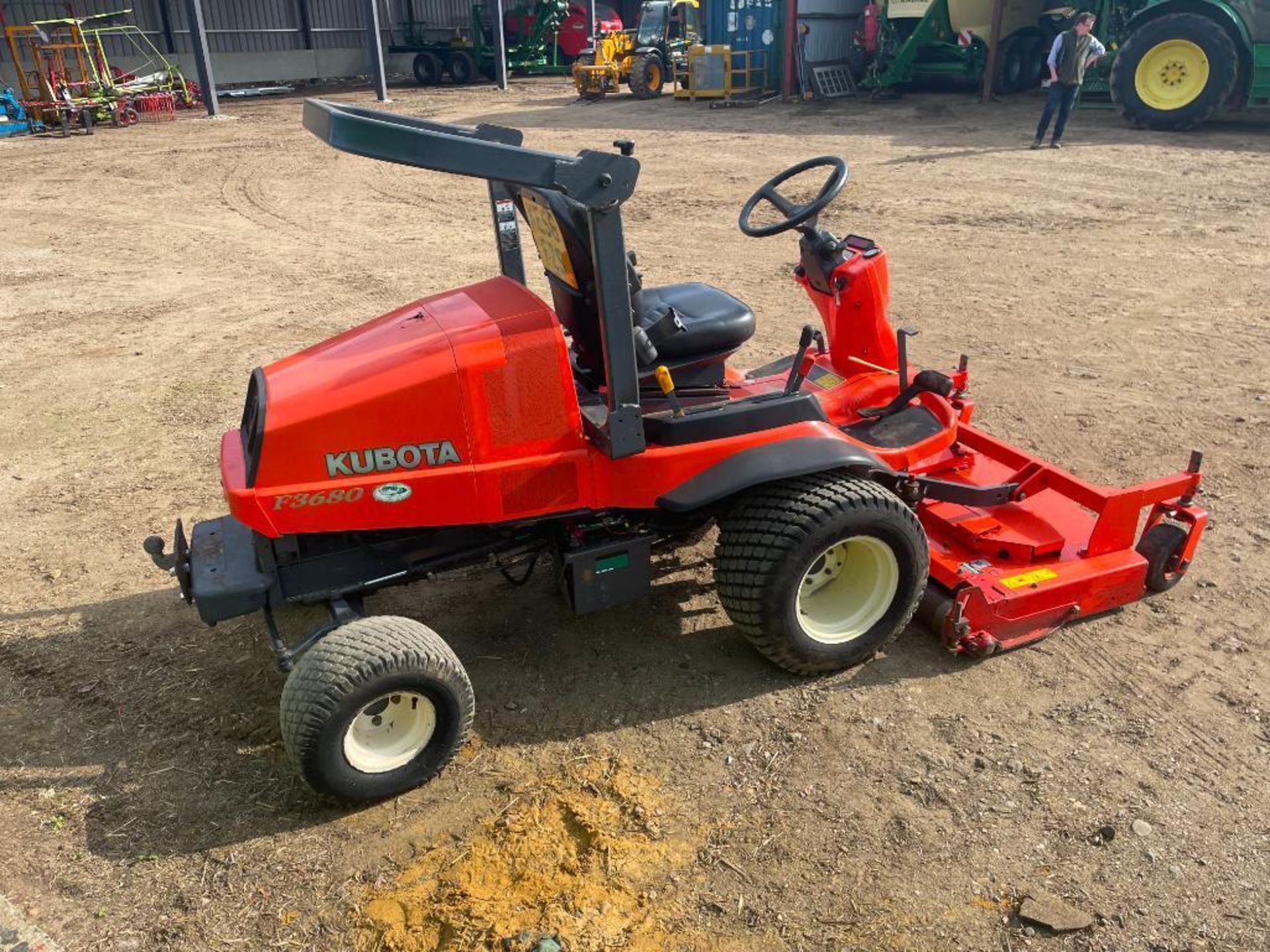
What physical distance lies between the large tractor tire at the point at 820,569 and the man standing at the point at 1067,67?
10691 millimetres

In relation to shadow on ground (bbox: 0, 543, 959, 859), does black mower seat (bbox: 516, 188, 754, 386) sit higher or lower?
higher

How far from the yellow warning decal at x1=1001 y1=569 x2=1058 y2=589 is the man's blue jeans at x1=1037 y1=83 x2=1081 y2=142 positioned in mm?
10339

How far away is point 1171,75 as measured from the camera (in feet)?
41.3

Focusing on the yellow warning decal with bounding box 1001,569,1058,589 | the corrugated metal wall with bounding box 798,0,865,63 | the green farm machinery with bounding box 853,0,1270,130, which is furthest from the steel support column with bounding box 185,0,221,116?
the yellow warning decal with bounding box 1001,569,1058,589

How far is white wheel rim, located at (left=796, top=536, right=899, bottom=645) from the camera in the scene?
3217 millimetres

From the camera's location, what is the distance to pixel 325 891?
2.51 metres

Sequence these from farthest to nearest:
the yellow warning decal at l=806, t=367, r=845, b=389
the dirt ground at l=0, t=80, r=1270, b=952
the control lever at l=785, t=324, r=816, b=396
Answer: the yellow warning decal at l=806, t=367, r=845, b=389 < the control lever at l=785, t=324, r=816, b=396 < the dirt ground at l=0, t=80, r=1270, b=952

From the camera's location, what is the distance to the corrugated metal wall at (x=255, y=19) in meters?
23.0

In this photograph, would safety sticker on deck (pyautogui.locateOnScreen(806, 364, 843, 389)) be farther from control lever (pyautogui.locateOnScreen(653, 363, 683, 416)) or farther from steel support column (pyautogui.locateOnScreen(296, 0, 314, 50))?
steel support column (pyautogui.locateOnScreen(296, 0, 314, 50))

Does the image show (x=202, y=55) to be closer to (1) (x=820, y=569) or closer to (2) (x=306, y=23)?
(2) (x=306, y=23)

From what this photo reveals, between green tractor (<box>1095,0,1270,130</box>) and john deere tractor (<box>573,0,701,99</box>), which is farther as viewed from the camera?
john deere tractor (<box>573,0,701,99</box>)

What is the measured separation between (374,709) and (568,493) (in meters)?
0.84

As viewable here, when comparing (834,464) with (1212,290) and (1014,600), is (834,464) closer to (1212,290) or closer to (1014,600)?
(1014,600)

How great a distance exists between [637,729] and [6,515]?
3235 millimetres
